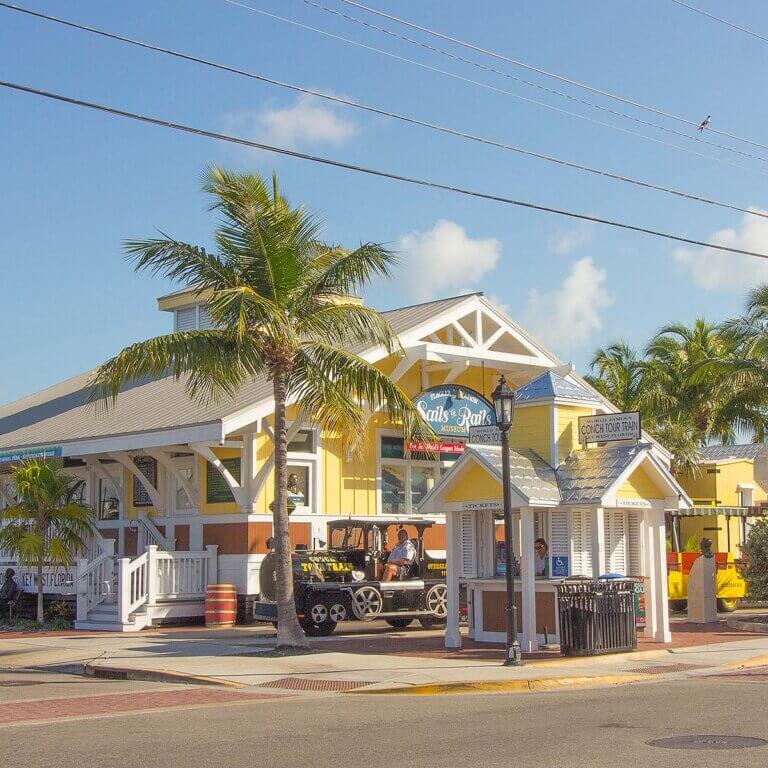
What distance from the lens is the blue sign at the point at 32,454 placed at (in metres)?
26.7

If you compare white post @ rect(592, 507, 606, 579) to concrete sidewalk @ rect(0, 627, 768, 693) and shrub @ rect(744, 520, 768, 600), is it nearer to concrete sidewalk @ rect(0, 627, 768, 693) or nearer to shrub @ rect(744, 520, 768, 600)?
concrete sidewalk @ rect(0, 627, 768, 693)

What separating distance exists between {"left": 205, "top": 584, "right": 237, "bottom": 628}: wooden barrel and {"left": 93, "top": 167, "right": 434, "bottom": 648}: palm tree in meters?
5.41

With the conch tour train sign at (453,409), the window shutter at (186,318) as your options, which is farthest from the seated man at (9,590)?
the conch tour train sign at (453,409)

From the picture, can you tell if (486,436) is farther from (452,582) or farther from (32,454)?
(32,454)

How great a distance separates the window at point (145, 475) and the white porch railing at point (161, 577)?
2312mm

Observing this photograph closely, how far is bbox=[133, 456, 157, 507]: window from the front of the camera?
26828mm

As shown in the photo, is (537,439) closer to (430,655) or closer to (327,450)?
(430,655)

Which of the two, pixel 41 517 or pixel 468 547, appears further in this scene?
pixel 41 517

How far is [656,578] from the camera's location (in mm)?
19766

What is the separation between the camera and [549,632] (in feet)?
60.7

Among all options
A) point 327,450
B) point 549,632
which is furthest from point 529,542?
point 327,450

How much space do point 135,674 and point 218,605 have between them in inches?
288

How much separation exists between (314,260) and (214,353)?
7.73 feet

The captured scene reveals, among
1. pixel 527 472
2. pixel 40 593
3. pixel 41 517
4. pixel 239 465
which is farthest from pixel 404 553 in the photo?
pixel 40 593
